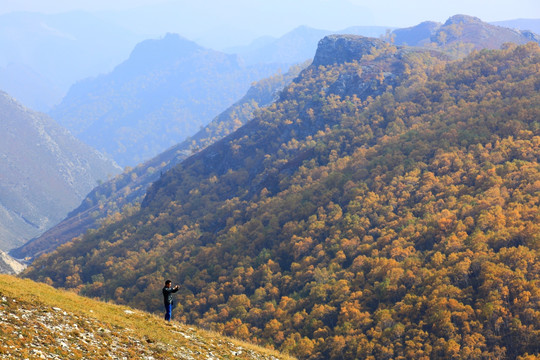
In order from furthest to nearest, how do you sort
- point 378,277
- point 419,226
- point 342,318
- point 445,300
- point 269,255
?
point 269,255
point 419,226
point 378,277
point 342,318
point 445,300

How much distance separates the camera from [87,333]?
31.4 metres

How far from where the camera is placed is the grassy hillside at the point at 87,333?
27.4 metres

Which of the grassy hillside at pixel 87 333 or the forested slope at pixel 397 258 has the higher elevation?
the grassy hillside at pixel 87 333

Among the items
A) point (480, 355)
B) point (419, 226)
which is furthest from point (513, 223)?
point (480, 355)

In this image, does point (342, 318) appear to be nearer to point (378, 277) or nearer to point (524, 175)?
point (378, 277)

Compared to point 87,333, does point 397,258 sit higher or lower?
lower

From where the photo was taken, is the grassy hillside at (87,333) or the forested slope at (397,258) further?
the forested slope at (397,258)

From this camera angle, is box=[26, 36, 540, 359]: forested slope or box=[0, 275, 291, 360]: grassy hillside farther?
box=[26, 36, 540, 359]: forested slope

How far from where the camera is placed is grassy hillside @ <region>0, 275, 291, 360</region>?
2738 cm

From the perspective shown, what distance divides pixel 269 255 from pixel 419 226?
173 feet

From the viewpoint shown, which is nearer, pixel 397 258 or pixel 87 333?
pixel 87 333

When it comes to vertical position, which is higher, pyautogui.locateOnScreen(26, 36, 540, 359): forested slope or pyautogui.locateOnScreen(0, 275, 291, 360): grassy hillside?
pyautogui.locateOnScreen(0, 275, 291, 360): grassy hillside

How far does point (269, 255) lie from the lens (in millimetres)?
158250

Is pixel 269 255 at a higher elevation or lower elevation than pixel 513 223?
lower
